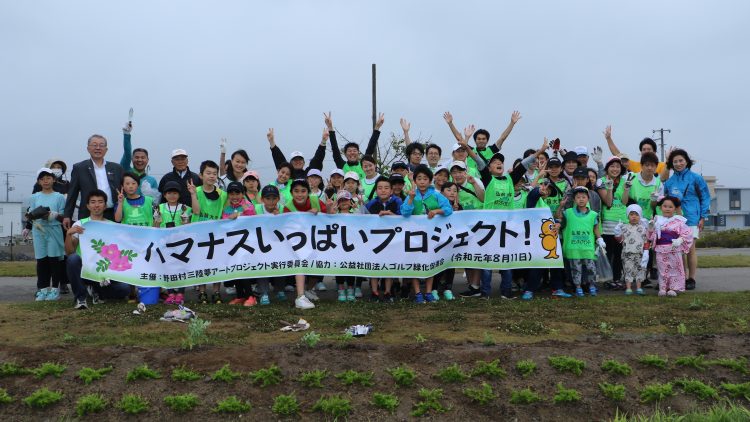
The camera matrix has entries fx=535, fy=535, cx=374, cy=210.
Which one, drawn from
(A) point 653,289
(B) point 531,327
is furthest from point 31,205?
(A) point 653,289

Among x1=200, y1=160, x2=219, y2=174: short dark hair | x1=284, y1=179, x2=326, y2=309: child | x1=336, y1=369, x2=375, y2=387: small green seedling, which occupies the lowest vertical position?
x1=336, y1=369, x2=375, y2=387: small green seedling

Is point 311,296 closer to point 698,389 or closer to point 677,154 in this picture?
point 698,389

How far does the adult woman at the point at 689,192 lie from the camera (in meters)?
8.35

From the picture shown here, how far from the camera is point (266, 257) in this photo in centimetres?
721

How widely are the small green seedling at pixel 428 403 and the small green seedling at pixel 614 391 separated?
1.43 m

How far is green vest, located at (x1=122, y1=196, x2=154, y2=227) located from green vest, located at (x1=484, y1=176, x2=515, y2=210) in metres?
4.92

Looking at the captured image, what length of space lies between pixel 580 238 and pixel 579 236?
1.3 inches

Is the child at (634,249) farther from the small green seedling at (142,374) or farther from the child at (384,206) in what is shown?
the small green seedling at (142,374)

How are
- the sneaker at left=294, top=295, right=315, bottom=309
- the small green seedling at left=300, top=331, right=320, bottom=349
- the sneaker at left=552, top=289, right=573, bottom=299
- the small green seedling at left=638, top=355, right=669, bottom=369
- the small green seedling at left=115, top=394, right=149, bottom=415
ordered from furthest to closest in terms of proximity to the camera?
the sneaker at left=552, top=289, right=573, bottom=299 < the sneaker at left=294, top=295, right=315, bottom=309 < the small green seedling at left=300, top=331, right=320, bottom=349 < the small green seedling at left=638, top=355, right=669, bottom=369 < the small green seedling at left=115, top=394, right=149, bottom=415

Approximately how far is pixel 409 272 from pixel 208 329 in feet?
9.18

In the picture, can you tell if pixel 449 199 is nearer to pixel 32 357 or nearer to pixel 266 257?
pixel 266 257

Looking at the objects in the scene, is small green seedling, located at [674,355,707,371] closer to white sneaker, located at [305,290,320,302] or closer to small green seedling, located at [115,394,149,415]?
white sneaker, located at [305,290,320,302]

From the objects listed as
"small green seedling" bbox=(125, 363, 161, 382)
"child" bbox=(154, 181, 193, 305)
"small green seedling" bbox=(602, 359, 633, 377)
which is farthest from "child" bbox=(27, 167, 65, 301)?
"small green seedling" bbox=(602, 359, 633, 377)

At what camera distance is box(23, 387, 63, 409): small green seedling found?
171 inches
